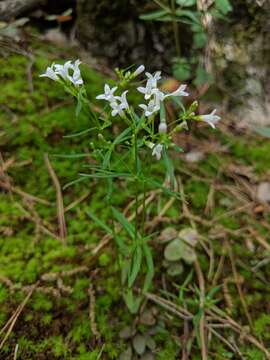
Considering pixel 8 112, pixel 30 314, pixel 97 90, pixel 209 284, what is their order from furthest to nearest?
pixel 97 90, pixel 8 112, pixel 209 284, pixel 30 314

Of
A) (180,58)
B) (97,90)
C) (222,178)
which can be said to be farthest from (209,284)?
(180,58)

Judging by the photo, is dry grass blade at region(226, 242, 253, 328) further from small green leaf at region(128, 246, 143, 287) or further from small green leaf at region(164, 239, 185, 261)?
small green leaf at region(128, 246, 143, 287)

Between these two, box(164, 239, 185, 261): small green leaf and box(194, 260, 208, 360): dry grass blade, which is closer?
box(194, 260, 208, 360): dry grass blade

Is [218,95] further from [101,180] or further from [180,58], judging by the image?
[101,180]

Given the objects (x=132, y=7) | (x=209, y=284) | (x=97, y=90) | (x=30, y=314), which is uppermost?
(x=132, y=7)

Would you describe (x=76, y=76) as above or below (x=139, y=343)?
above

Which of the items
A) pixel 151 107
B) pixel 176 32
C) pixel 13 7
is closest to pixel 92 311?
pixel 151 107

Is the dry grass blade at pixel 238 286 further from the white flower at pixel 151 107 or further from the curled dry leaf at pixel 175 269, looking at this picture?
the white flower at pixel 151 107

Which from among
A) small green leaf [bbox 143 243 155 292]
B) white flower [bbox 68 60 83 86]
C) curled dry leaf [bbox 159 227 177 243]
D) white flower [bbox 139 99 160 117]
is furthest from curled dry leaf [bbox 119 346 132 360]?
white flower [bbox 68 60 83 86]

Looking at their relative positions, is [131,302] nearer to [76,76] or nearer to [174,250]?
[174,250]
